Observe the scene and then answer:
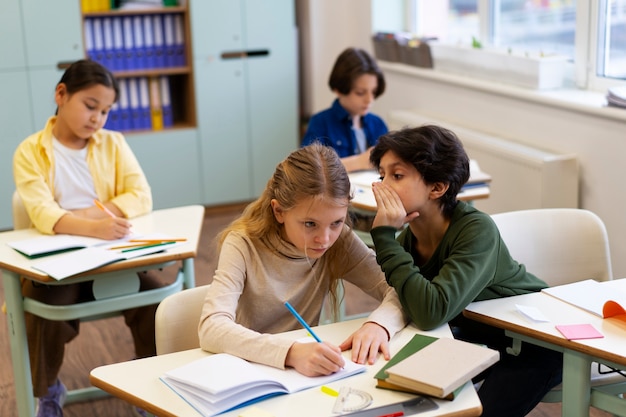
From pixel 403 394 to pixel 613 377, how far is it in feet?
2.60

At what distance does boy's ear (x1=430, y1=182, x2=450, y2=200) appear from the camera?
210 centimetres

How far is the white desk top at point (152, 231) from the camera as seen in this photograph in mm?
2451

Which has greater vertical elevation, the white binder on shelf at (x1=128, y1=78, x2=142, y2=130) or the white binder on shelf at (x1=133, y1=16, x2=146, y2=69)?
the white binder on shelf at (x1=133, y1=16, x2=146, y2=69)

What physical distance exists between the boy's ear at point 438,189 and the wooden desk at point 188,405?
42 centimetres

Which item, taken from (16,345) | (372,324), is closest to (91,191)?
(16,345)

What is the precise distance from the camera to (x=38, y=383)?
9.20 ft

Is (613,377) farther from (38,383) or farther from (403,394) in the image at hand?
(38,383)

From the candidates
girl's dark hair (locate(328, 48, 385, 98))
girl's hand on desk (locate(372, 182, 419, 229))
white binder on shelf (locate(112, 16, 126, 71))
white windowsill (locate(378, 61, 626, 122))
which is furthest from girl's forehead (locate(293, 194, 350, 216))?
white binder on shelf (locate(112, 16, 126, 71))

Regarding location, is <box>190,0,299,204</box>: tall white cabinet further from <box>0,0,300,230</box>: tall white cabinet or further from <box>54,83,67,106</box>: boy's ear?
<box>54,83,67,106</box>: boy's ear

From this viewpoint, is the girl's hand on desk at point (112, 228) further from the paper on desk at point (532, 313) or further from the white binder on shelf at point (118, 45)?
the white binder on shelf at point (118, 45)

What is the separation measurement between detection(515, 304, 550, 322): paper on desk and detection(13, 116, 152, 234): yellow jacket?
1508mm

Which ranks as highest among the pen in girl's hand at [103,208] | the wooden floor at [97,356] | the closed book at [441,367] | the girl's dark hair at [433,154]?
the girl's dark hair at [433,154]

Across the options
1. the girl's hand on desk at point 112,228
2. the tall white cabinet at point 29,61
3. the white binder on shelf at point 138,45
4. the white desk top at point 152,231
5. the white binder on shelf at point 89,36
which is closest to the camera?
the white desk top at point 152,231

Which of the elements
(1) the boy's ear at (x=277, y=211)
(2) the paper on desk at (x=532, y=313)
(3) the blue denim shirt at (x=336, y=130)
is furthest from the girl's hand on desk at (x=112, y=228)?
(2) the paper on desk at (x=532, y=313)
